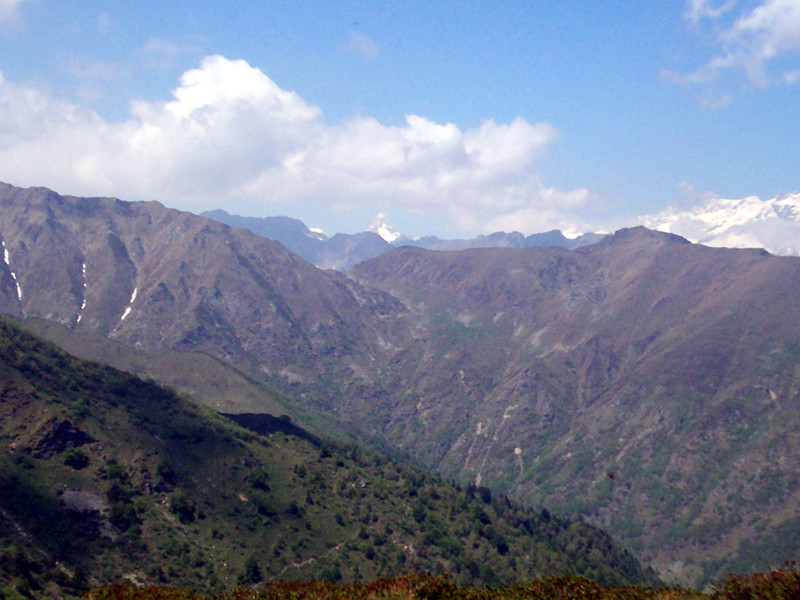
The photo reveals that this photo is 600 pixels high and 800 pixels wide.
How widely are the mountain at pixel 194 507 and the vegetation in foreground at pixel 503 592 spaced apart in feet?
111

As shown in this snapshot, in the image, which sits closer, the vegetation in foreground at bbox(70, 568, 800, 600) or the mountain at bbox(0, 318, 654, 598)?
the vegetation in foreground at bbox(70, 568, 800, 600)

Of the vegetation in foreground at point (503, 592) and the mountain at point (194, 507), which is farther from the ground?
the vegetation in foreground at point (503, 592)

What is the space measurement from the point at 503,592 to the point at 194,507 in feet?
265

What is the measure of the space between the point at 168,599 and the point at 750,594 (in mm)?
34964

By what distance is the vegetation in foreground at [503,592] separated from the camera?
31.7 metres

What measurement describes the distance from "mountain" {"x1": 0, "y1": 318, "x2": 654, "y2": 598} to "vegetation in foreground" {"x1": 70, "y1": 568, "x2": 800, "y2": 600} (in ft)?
111

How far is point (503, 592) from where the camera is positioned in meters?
37.9

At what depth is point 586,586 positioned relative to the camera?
36.2 m

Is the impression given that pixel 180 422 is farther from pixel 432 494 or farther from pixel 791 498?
pixel 791 498

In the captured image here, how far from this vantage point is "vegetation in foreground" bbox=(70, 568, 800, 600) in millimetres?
31711

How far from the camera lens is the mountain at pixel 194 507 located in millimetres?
83812

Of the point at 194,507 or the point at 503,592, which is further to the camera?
the point at 194,507

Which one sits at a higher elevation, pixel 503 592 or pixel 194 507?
pixel 503 592

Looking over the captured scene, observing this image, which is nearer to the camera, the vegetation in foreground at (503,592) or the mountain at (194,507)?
the vegetation in foreground at (503,592)
